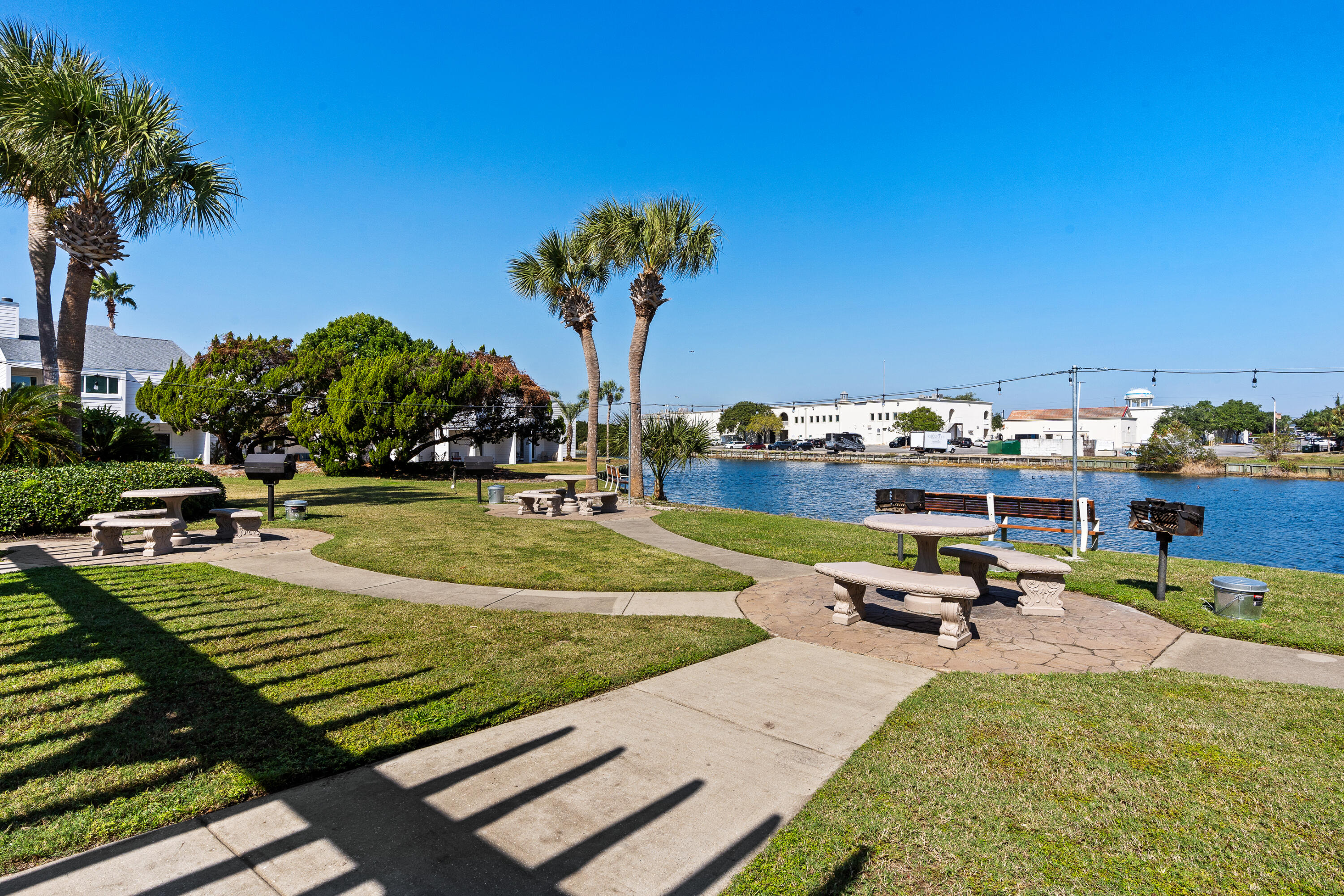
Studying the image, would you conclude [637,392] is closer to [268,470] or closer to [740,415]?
[268,470]

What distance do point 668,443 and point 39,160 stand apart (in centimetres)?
1701

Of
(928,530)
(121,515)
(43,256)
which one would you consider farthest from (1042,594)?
(43,256)

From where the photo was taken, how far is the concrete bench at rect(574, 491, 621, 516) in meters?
16.7

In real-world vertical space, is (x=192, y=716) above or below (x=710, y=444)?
below

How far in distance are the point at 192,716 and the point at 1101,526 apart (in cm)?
2671

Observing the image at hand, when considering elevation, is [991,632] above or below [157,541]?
below

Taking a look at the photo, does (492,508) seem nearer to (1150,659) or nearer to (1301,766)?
(1150,659)

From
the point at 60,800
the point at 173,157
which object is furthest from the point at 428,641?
the point at 173,157

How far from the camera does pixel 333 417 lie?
31562mm

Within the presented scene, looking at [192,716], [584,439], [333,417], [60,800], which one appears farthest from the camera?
[584,439]

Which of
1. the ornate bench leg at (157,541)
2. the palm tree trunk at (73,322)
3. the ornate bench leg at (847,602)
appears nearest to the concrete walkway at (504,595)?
the ornate bench leg at (847,602)

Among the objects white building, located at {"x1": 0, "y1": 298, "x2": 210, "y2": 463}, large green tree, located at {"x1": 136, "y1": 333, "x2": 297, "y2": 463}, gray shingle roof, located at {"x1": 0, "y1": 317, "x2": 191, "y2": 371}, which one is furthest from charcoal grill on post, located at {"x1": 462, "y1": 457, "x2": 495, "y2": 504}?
gray shingle roof, located at {"x1": 0, "y1": 317, "x2": 191, "y2": 371}

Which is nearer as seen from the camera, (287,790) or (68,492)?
(287,790)

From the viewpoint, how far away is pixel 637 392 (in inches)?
816
